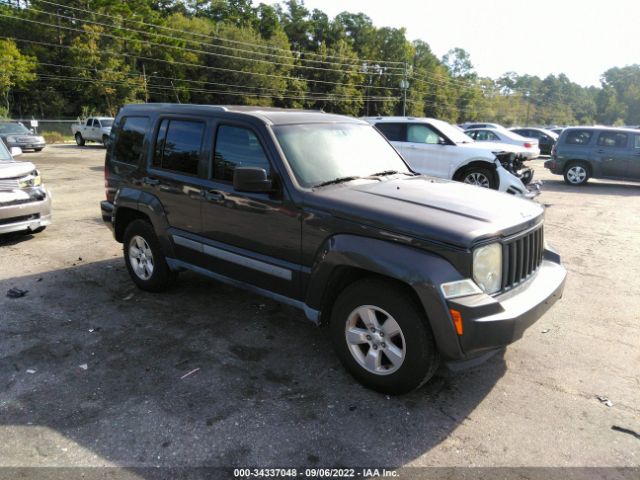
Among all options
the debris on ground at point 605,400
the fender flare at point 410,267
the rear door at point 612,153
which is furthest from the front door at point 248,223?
the rear door at point 612,153

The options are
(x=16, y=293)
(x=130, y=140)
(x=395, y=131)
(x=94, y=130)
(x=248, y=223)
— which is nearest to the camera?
(x=248, y=223)

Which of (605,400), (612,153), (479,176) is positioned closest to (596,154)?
(612,153)

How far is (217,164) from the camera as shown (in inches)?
169

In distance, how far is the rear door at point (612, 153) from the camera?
14.0 meters

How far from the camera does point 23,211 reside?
712 cm

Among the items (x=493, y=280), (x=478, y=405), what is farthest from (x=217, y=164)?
(x=478, y=405)

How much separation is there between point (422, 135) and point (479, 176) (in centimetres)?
161

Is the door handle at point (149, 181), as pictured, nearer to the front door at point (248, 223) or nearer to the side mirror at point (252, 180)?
the front door at point (248, 223)

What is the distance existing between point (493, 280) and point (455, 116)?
365 ft

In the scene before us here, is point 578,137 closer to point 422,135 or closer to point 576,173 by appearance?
point 576,173

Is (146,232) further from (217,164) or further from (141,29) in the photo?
(141,29)

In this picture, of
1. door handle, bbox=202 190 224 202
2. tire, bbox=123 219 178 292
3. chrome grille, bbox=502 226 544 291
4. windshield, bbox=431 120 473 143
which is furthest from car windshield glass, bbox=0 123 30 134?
chrome grille, bbox=502 226 544 291

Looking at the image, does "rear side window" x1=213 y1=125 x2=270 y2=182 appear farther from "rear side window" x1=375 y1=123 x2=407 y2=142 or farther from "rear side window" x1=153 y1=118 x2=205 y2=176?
"rear side window" x1=375 y1=123 x2=407 y2=142

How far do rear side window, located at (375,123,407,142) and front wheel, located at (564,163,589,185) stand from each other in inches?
267
